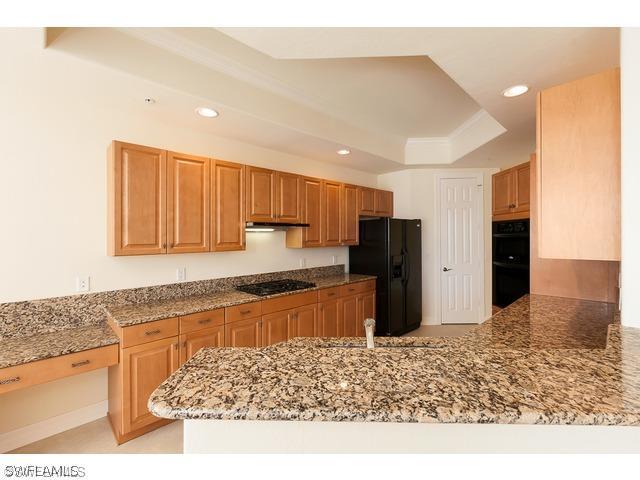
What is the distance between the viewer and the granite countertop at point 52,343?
170 centimetres

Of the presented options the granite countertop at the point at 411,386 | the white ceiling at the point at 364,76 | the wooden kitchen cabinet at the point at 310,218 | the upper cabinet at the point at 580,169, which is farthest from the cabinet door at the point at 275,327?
the upper cabinet at the point at 580,169

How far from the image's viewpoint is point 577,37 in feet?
4.91

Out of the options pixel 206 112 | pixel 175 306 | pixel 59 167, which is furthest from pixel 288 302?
pixel 59 167

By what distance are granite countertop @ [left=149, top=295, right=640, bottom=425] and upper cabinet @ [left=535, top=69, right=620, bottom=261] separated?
19.7 inches

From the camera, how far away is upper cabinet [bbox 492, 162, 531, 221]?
354 cm

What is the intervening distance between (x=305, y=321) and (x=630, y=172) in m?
2.67

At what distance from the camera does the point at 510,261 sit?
3736 millimetres

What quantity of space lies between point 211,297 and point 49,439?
56.4 inches

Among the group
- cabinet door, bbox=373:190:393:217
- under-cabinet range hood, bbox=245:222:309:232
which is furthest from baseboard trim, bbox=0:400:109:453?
cabinet door, bbox=373:190:393:217

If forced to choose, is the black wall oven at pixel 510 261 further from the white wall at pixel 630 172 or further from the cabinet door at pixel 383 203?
the white wall at pixel 630 172

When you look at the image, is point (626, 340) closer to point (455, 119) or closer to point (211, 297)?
point (211, 297)

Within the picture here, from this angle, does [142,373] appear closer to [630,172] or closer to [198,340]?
[198,340]

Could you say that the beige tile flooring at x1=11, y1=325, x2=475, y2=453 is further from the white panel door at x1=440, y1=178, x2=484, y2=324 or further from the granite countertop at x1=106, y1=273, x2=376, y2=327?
the white panel door at x1=440, y1=178, x2=484, y2=324

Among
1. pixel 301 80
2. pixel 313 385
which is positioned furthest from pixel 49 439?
pixel 301 80
